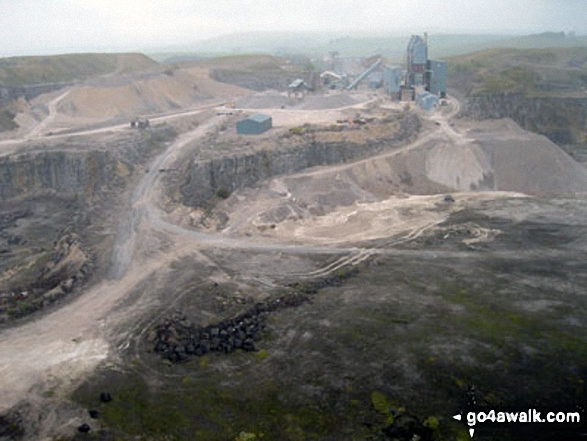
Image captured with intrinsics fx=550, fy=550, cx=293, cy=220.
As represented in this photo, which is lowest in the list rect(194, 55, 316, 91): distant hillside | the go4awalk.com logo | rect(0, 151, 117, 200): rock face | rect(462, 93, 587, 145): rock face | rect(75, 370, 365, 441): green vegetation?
rect(75, 370, 365, 441): green vegetation

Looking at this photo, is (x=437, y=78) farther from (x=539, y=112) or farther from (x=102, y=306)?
(x=102, y=306)

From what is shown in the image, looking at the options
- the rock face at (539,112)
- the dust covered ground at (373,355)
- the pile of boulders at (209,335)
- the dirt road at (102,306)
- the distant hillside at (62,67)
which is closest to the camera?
the dust covered ground at (373,355)

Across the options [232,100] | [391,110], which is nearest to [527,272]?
[391,110]

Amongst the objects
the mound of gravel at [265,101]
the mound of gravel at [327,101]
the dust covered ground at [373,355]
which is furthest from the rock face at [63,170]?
the mound of gravel at [327,101]

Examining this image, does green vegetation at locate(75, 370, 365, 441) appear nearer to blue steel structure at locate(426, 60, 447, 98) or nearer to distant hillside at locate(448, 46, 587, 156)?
distant hillside at locate(448, 46, 587, 156)

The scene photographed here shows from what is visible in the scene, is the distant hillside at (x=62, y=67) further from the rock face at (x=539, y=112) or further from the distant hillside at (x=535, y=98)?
the rock face at (x=539, y=112)

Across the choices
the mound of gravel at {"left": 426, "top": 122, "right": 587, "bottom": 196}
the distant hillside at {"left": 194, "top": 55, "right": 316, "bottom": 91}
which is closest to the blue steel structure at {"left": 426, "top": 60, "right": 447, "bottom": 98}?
the distant hillside at {"left": 194, "top": 55, "right": 316, "bottom": 91}
